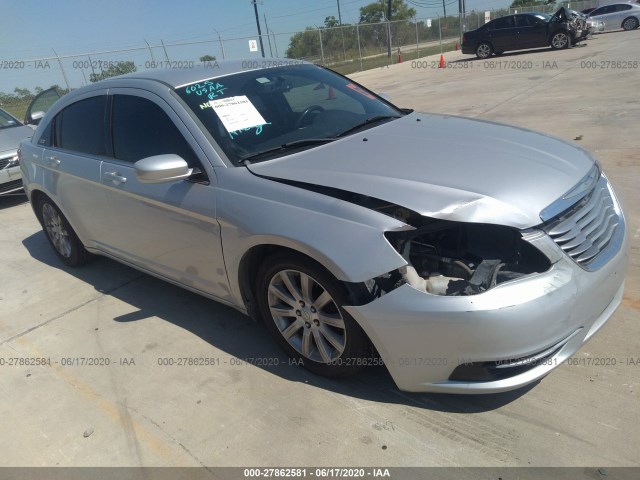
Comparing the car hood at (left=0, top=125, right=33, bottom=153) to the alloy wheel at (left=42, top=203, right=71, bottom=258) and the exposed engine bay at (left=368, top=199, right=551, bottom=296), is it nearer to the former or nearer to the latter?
the alloy wheel at (left=42, top=203, right=71, bottom=258)

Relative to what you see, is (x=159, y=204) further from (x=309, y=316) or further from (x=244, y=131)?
(x=309, y=316)

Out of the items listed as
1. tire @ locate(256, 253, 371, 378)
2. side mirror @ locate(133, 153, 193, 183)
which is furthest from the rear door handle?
tire @ locate(256, 253, 371, 378)

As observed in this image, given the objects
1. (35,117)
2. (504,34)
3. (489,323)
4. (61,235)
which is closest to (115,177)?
(61,235)

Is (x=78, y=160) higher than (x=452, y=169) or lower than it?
higher

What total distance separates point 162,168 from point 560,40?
2222 cm

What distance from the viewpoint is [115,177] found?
12.4 feet

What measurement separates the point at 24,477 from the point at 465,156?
2.80 m

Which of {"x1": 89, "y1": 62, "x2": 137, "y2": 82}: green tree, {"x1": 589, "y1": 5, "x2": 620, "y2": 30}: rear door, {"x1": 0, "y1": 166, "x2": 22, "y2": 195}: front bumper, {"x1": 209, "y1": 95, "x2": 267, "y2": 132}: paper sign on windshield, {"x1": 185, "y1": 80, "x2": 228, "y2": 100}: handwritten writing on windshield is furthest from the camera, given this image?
{"x1": 589, "y1": 5, "x2": 620, "y2": 30}: rear door

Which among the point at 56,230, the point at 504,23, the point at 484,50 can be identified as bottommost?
the point at 56,230

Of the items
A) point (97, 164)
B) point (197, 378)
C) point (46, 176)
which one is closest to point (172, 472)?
point (197, 378)

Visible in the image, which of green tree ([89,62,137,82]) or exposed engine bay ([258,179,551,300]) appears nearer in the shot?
exposed engine bay ([258,179,551,300])

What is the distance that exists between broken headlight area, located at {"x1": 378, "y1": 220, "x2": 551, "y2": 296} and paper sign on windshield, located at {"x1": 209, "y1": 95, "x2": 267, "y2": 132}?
4.37ft

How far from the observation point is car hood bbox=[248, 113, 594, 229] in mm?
2426

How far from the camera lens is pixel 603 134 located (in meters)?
7.29
